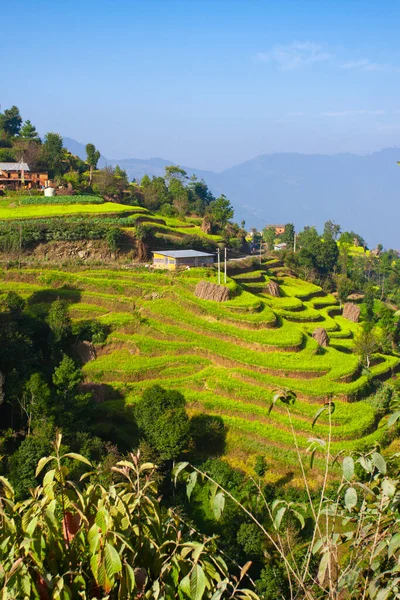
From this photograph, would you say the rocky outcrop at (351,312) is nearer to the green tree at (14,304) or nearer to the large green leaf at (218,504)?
the green tree at (14,304)

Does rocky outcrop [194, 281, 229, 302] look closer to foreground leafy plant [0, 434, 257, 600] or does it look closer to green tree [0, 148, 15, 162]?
foreground leafy plant [0, 434, 257, 600]

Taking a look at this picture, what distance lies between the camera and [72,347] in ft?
81.8

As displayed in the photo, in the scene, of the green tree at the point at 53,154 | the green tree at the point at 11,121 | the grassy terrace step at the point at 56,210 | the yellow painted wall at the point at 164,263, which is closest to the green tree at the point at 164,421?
the yellow painted wall at the point at 164,263

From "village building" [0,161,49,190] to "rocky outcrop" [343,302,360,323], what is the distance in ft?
73.0

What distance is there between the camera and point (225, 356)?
2342 cm

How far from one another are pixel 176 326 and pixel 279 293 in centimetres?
976

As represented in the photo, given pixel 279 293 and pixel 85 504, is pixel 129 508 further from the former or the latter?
pixel 279 293

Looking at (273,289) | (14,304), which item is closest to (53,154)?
(273,289)

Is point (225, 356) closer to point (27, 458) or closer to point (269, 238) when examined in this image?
point (27, 458)

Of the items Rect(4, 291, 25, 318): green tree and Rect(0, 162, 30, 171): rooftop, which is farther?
Rect(0, 162, 30, 171): rooftop

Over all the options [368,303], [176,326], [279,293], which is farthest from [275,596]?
[368,303]

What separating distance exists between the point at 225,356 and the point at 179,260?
8679 mm

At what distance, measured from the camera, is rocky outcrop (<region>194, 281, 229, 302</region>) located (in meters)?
26.3

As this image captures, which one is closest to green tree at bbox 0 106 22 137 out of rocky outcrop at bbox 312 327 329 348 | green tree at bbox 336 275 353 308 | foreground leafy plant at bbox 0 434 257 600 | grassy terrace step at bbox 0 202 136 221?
grassy terrace step at bbox 0 202 136 221
